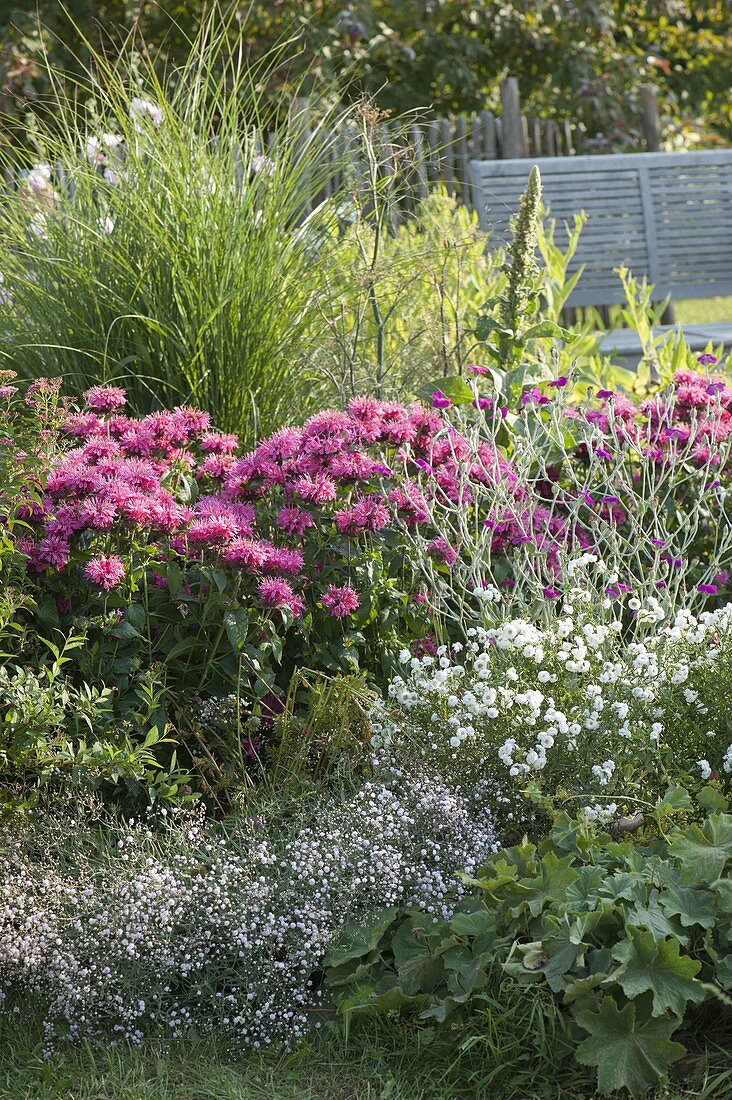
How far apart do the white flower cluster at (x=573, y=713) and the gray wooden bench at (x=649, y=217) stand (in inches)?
166

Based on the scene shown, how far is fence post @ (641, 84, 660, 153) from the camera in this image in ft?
26.6

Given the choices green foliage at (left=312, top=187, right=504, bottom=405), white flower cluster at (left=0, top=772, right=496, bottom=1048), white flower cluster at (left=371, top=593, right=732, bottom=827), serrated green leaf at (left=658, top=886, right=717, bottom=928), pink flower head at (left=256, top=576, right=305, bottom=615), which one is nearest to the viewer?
serrated green leaf at (left=658, top=886, right=717, bottom=928)

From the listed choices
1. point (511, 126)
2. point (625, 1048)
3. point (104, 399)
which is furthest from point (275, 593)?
point (511, 126)

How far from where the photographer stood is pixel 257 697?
2.84m

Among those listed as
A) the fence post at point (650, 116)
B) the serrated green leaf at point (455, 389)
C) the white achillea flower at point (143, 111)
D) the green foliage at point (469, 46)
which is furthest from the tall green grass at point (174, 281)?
the green foliage at point (469, 46)

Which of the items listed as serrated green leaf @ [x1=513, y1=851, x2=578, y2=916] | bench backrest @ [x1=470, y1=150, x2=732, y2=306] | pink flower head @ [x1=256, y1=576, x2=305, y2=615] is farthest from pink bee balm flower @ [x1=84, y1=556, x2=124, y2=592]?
bench backrest @ [x1=470, y1=150, x2=732, y2=306]

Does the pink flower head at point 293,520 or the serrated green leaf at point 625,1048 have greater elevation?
the pink flower head at point 293,520

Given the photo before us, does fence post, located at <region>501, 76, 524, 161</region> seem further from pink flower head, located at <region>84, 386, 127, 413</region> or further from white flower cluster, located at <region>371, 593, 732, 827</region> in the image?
white flower cluster, located at <region>371, 593, 732, 827</region>

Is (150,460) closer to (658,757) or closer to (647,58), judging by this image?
(658,757)

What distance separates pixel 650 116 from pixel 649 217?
1893mm

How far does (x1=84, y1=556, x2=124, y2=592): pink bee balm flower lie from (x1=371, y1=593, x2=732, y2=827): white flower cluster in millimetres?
671

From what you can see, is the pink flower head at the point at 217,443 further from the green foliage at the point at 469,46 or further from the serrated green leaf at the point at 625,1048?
the green foliage at the point at 469,46

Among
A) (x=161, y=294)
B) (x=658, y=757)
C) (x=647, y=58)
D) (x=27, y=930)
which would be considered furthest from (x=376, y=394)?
(x=647, y=58)

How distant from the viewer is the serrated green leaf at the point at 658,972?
6.23 feet
